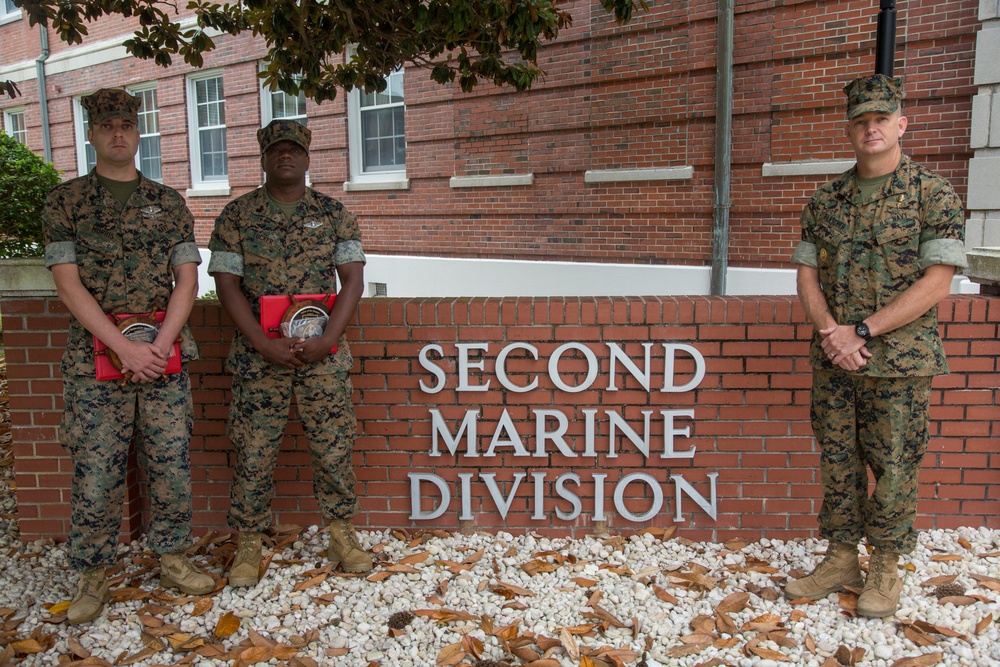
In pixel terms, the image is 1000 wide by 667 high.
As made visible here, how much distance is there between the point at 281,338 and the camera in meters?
3.07

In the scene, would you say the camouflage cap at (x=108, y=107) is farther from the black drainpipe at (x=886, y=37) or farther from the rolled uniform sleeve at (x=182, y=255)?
the black drainpipe at (x=886, y=37)

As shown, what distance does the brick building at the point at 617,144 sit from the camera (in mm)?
7621

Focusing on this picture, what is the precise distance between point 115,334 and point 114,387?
0.23 meters

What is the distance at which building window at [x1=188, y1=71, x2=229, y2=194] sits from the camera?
13.7 meters

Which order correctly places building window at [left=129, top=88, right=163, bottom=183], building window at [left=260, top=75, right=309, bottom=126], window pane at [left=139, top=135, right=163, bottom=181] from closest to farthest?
1. building window at [left=260, top=75, right=309, bottom=126]
2. building window at [left=129, top=88, right=163, bottom=183]
3. window pane at [left=139, top=135, right=163, bottom=181]

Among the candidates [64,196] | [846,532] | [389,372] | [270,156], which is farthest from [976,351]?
[64,196]

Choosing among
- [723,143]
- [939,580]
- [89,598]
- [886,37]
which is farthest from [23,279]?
[723,143]

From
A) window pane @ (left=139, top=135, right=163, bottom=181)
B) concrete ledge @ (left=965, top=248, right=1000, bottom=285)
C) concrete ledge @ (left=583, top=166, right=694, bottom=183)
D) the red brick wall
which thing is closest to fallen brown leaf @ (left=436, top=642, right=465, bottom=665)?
the red brick wall

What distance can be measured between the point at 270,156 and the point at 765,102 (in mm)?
6471

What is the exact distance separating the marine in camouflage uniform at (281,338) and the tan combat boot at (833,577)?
1.90 m

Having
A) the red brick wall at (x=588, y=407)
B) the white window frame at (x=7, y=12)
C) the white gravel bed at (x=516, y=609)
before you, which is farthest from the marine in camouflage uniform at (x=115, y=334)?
the white window frame at (x=7, y=12)

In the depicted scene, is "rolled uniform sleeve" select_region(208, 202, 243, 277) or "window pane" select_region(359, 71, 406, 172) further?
"window pane" select_region(359, 71, 406, 172)

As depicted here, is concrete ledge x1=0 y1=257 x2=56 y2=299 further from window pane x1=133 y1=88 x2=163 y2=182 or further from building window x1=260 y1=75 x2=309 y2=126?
window pane x1=133 y1=88 x2=163 y2=182

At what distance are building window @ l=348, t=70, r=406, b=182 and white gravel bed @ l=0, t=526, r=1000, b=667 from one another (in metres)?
8.63
